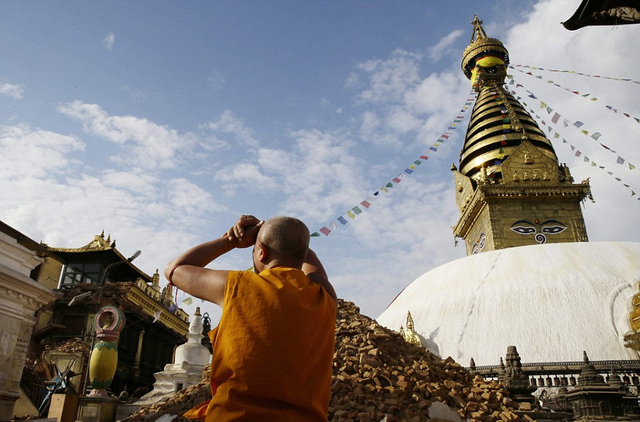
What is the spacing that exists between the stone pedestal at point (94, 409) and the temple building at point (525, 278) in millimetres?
9368

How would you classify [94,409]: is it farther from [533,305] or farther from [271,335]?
[533,305]

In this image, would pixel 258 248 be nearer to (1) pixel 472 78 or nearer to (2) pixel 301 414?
(2) pixel 301 414

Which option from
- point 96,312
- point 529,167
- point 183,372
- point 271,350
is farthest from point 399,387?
point 529,167

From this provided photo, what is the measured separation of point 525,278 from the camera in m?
16.0

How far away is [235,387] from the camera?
160 cm

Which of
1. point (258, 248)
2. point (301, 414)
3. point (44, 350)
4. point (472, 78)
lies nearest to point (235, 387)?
point (301, 414)

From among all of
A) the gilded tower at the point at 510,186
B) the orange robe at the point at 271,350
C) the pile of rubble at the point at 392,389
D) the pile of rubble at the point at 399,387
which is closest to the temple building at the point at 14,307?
the pile of rubble at the point at 392,389

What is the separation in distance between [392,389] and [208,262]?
15.6ft

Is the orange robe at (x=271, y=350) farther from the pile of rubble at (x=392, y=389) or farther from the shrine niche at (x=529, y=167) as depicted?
the shrine niche at (x=529, y=167)

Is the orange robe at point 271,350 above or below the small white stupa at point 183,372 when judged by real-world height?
below

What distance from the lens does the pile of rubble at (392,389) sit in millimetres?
5805

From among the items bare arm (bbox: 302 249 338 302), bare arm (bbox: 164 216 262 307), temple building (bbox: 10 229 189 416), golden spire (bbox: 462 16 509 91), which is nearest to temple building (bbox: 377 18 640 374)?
golden spire (bbox: 462 16 509 91)

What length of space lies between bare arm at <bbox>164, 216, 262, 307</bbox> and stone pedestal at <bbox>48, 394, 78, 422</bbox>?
347 inches

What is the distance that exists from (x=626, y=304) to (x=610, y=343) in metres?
1.70
